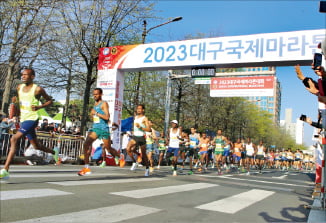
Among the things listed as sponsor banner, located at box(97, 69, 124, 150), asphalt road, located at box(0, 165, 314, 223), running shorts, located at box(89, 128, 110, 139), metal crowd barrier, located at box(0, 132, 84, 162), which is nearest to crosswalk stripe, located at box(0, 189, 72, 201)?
asphalt road, located at box(0, 165, 314, 223)

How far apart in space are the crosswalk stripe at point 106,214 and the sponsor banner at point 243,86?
11.9 meters

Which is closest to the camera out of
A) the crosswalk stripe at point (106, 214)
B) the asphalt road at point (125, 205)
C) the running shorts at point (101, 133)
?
the crosswalk stripe at point (106, 214)

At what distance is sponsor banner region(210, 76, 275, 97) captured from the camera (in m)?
15.5

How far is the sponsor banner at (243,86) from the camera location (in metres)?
15.5

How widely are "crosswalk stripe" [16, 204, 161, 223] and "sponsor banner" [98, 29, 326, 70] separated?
9.08 meters

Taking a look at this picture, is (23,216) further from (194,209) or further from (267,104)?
(267,104)

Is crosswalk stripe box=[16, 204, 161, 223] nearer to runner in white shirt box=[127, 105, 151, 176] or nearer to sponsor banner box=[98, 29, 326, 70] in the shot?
runner in white shirt box=[127, 105, 151, 176]

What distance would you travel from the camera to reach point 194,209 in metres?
5.16

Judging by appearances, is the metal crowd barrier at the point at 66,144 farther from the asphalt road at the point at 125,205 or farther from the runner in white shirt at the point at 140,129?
the asphalt road at the point at 125,205

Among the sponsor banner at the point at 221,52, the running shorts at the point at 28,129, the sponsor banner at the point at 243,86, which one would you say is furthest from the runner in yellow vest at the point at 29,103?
the sponsor banner at the point at 243,86

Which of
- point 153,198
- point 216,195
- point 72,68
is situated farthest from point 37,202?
point 72,68

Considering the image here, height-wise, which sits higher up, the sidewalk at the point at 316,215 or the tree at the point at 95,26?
the tree at the point at 95,26

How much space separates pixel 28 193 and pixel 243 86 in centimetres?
1295

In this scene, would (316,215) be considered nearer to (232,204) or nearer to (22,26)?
(232,204)
